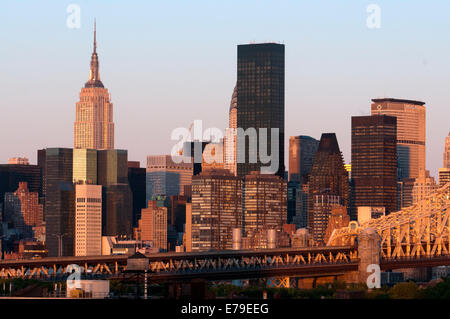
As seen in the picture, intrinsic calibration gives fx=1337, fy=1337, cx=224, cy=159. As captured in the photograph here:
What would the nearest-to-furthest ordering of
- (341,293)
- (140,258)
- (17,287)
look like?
(140,258)
(341,293)
(17,287)

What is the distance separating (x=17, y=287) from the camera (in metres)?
149

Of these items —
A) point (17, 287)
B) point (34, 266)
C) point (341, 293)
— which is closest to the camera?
point (341, 293)
